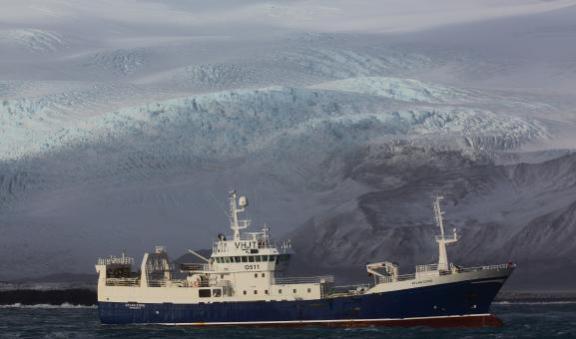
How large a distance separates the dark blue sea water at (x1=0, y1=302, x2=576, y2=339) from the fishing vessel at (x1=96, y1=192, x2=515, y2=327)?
3.74 feet

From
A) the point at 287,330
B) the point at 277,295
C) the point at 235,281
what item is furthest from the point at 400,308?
the point at 235,281

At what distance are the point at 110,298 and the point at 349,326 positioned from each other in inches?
642

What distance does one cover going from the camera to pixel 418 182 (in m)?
158

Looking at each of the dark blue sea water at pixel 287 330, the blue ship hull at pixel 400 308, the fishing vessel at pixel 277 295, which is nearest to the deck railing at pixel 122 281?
the fishing vessel at pixel 277 295

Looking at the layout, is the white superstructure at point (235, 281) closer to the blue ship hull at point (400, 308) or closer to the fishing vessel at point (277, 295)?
the fishing vessel at point (277, 295)

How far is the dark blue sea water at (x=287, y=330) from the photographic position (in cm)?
8600

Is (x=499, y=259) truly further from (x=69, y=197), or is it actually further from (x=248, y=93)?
(x=69, y=197)

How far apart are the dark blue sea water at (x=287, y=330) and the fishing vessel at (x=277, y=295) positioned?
114cm

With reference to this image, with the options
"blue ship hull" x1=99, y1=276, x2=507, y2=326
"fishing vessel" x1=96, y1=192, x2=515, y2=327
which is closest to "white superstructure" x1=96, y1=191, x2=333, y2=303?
"fishing vessel" x1=96, y1=192, x2=515, y2=327

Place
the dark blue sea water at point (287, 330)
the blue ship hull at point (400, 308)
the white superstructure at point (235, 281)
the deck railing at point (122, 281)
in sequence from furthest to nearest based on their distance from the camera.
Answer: the deck railing at point (122, 281) → the white superstructure at point (235, 281) → the blue ship hull at point (400, 308) → the dark blue sea water at point (287, 330)

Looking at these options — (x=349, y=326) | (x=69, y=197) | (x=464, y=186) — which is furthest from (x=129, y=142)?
(x=349, y=326)

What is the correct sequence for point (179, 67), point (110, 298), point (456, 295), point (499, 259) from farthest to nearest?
1. point (179, 67)
2. point (499, 259)
3. point (110, 298)
4. point (456, 295)

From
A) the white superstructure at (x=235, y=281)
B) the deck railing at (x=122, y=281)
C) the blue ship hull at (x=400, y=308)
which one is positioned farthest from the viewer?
the deck railing at (x=122, y=281)

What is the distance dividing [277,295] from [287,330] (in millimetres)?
2761
